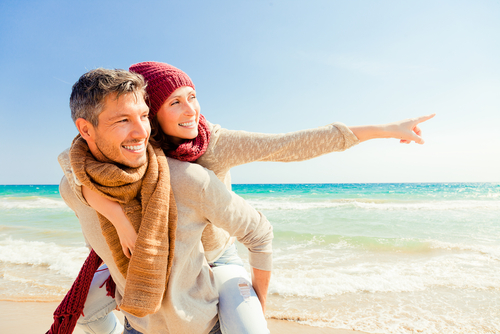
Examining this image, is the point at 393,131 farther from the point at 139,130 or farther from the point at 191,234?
the point at 139,130

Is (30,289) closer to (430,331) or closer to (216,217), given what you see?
(216,217)

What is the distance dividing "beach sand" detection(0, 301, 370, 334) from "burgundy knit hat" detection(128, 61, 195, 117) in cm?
288

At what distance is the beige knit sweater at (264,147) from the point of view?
64.1 inches

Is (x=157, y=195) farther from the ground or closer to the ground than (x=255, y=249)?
farther from the ground

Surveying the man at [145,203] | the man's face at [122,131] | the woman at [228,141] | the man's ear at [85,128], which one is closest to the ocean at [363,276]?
the woman at [228,141]

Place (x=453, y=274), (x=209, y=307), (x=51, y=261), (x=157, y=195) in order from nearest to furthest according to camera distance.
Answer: (x=157, y=195)
(x=209, y=307)
(x=453, y=274)
(x=51, y=261)

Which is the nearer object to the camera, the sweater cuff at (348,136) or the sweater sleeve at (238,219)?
the sweater sleeve at (238,219)

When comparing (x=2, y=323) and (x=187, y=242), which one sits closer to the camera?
(x=187, y=242)

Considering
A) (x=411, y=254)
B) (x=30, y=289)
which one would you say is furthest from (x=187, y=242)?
(x=411, y=254)

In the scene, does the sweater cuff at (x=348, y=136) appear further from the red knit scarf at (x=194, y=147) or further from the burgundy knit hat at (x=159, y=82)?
the burgundy knit hat at (x=159, y=82)

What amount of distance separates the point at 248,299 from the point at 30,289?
4643 mm

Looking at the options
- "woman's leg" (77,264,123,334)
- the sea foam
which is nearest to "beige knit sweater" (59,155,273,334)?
"woman's leg" (77,264,123,334)

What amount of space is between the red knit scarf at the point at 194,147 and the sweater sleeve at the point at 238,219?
17 cm

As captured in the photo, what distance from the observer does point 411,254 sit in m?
6.50
